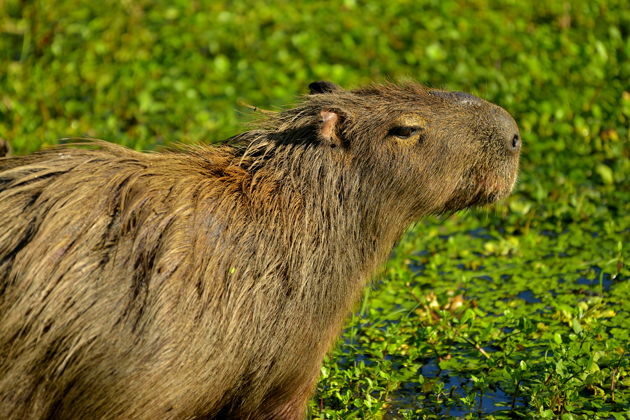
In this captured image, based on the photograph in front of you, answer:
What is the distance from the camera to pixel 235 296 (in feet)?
12.0

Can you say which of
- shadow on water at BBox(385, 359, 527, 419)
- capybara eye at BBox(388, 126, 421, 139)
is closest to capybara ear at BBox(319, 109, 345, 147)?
capybara eye at BBox(388, 126, 421, 139)

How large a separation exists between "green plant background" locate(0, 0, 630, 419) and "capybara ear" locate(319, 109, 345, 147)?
0.90m

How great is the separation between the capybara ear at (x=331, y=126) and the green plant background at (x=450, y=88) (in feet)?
2.94

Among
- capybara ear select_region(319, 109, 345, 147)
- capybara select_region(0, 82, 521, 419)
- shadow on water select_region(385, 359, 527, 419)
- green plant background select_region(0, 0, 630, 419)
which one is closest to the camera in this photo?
capybara select_region(0, 82, 521, 419)

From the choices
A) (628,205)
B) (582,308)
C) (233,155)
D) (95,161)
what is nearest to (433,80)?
(628,205)

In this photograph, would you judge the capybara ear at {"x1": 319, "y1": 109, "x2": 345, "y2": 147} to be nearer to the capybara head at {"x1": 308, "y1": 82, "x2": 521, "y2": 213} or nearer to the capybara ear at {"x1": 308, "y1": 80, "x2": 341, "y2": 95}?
the capybara head at {"x1": 308, "y1": 82, "x2": 521, "y2": 213}

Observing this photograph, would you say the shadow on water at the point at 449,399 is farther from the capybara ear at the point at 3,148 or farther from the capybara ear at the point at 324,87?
the capybara ear at the point at 3,148

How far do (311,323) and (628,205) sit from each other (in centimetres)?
278

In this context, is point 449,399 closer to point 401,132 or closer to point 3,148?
point 401,132

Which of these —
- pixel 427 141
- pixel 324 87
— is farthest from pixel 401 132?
pixel 324 87

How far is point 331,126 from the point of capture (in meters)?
4.02

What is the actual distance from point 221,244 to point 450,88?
12.6ft

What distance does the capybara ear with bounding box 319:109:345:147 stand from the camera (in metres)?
4.00

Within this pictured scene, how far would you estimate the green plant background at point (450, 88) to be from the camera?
4402 millimetres
